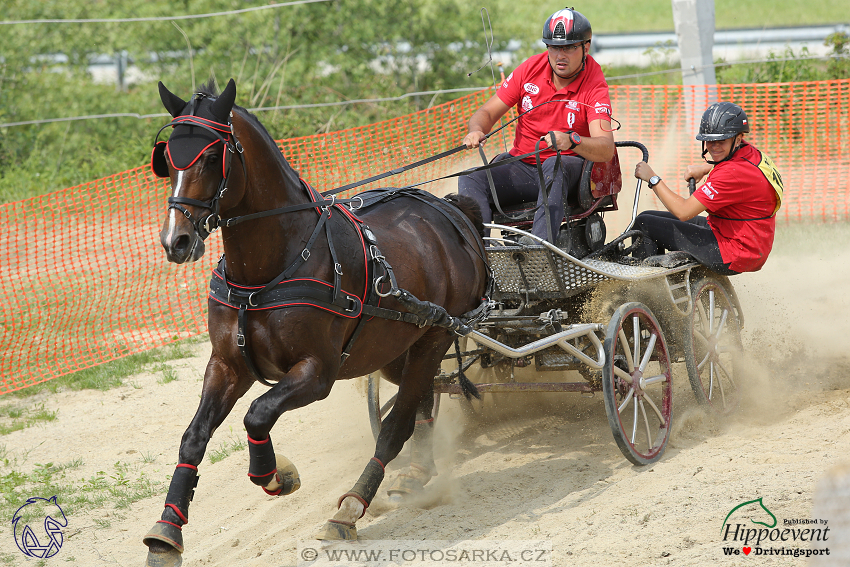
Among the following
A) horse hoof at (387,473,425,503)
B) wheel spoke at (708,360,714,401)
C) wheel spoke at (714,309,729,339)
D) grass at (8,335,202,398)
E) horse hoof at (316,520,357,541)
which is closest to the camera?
horse hoof at (316,520,357,541)

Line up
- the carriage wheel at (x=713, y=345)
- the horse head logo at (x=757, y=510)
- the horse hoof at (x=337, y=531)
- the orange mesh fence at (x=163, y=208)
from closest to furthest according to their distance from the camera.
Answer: the horse head logo at (x=757, y=510)
the horse hoof at (x=337, y=531)
the carriage wheel at (x=713, y=345)
the orange mesh fence at (x=163, y=208)

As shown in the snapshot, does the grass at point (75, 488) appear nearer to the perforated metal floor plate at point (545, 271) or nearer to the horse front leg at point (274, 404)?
the horse front leg at point (274, 404)

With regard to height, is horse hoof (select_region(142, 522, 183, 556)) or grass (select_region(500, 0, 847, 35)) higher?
grass (select_region(500, 0, 847, 35))

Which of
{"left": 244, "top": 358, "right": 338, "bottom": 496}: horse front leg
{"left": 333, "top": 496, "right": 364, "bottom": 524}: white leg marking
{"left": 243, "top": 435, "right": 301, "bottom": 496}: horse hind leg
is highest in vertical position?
{"left": 244, "top": 358, "right": 338, "bottom": 496}: horse front leg

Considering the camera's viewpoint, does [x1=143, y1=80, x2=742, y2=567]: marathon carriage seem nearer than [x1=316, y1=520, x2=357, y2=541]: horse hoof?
Yes

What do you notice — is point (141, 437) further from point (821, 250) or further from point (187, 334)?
point (821, 250)

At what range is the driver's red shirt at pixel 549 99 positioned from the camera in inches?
191

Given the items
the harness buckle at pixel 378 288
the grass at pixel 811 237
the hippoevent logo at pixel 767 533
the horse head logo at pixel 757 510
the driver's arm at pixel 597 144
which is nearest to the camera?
the hippoevent logo at pixel 767 533

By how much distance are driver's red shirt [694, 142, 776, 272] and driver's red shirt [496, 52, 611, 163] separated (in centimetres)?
82

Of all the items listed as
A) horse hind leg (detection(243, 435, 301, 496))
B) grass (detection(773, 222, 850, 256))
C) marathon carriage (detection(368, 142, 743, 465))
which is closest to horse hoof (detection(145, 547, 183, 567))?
horse hind leg (detection(243, 435, 301, 496))

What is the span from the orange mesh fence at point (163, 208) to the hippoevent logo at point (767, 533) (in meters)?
5.23

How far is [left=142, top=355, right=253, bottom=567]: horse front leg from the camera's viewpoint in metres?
3.24

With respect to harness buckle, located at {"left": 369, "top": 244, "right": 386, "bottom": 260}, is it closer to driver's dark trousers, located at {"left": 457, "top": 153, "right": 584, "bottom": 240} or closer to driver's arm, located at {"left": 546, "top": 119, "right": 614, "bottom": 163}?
driver's dark trousers, located at {"left": 457, "top": 153, "right": 584, "bottom": 240}

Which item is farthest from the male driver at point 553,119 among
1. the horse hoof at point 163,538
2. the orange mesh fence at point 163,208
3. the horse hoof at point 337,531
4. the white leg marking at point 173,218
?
the orange mesh fence at point 163,208
